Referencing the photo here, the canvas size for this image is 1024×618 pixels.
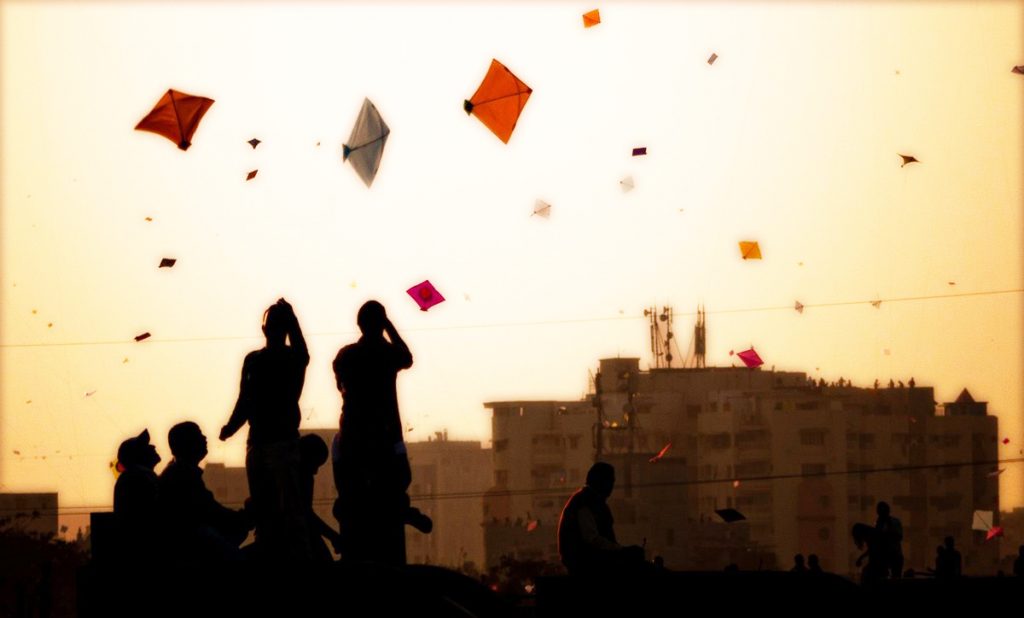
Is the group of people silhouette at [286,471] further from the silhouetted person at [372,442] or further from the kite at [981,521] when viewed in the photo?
the kite at [981,521]

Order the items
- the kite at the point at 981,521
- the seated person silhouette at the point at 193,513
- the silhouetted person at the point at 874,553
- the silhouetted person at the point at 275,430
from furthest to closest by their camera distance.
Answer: the kite at the point at 981,521 → the silhouetted person at the point at 874,553 → the silhouetted person at the point at 275,430 → the seated person silhouette at the point at 193,513

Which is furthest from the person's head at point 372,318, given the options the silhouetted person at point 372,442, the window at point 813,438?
the window at point 813,438

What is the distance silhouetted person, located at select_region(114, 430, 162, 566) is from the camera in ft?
36.7

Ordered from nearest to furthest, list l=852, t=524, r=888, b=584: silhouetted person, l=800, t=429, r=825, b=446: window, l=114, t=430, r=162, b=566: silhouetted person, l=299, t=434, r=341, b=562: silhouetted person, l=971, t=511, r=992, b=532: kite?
l=114, t=430, r=162, b=566: silhouetted person
l=299, t=434, r=341, b=562: silhouetted person
l=852, t=524, r=888, b=584: silhouetted person
l=971, t=511, r=992, b=532: kite
l=800, t=429, r=825, b=446: window

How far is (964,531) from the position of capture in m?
146

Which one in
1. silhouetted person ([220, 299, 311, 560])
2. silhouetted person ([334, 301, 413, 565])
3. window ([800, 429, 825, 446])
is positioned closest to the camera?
silhouetted person ([220, 299, 311, 560])

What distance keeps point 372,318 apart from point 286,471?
50.0 inches

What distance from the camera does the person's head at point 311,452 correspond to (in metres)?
12.2

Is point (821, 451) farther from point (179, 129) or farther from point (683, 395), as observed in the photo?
point (179, 129)

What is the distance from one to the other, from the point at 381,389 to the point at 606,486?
1657 millimetres

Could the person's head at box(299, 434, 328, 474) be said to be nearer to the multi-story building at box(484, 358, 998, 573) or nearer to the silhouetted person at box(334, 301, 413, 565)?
the silhouetted person at box(334, 301, 413, 565)

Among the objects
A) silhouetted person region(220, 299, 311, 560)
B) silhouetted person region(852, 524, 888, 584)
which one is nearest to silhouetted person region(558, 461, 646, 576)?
silhouetted person region(220, 299, 311, 560)

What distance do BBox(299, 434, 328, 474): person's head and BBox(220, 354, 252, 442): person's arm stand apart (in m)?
0.40

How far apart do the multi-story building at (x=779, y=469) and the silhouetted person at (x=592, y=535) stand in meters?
116
